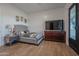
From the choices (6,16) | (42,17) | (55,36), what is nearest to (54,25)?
(55,36)

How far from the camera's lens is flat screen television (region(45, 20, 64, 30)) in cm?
757

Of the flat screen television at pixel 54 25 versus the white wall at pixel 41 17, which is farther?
the white wall at pixel 41 17

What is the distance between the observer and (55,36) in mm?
7449

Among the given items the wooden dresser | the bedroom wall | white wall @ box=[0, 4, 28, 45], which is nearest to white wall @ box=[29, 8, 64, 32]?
the bedroom wall

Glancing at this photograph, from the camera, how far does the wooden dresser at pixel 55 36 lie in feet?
23.5

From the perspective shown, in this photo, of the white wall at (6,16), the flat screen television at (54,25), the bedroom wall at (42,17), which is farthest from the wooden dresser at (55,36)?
the white wall at (6,16)

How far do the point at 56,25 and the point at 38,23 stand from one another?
1997mm

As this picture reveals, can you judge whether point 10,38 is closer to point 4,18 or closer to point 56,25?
point 4,18

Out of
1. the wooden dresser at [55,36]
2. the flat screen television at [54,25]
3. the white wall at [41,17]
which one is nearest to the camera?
the wooden dresser at [55,36]

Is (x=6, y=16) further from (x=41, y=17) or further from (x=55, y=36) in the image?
(x=55, y=36)

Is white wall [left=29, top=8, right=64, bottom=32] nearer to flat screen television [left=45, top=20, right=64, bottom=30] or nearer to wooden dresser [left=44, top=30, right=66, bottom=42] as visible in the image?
flat screen television [left=45, top=20, right=64, bottom=30]

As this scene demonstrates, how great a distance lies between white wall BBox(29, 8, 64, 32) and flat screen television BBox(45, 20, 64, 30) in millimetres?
530

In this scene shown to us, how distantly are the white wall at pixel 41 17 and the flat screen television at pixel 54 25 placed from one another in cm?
53

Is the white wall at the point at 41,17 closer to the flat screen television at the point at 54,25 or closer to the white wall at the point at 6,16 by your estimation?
the flat screen television at the point at 54,25
